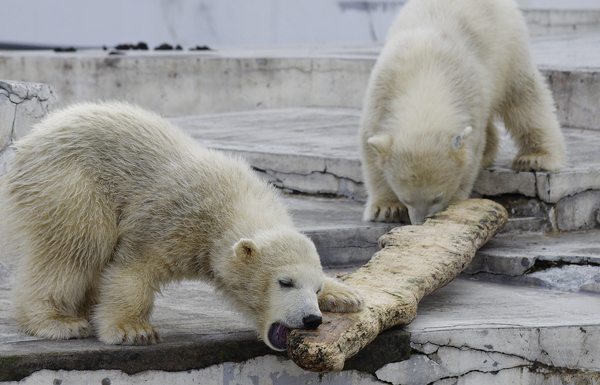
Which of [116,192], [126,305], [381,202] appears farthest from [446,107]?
[126,305]

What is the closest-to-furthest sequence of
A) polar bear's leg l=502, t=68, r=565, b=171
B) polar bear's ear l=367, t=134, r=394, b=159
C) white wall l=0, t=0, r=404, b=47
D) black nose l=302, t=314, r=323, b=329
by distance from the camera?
black nose l=302, t=314, r=323, b=329, polar bear's ear l=367, t=134, r=394, b=159, polar bear's leg l=502, t=68, r=565, b=171, white wall l=0, t=0, r=404, b=47

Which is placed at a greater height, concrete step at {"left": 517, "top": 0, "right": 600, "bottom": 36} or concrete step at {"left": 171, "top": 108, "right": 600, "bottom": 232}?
concrete step at {"left": 517, "top": 0, "right": 600, "bottom": 36}

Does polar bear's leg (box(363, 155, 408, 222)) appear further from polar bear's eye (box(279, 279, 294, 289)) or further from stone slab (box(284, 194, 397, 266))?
polar bear's eye (box(279, 279, 294, 289))

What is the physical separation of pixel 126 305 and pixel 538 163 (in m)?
2.93

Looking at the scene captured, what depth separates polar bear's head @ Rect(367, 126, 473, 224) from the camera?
3922 mm

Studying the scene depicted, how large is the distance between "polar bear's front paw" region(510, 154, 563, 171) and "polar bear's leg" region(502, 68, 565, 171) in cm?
11

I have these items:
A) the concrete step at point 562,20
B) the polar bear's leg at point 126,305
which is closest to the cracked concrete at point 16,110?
the polar bear's leg at point 126,305

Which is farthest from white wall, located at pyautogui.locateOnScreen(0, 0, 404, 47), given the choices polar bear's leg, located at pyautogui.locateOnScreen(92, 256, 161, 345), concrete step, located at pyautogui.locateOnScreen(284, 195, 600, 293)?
polar bear's leg, located at pyautogui.locateOnScreen(92, 256, 161, 345)

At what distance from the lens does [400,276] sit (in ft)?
10.0

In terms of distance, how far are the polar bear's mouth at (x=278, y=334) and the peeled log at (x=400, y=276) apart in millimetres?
53

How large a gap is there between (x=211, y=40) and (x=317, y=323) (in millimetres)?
12781

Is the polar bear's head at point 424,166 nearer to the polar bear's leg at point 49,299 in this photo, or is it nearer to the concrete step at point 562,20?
the polar bear's leg at point 49,299

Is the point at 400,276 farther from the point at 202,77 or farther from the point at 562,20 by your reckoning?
the point at 562,20

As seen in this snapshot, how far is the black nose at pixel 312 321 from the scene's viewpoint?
2324mm
